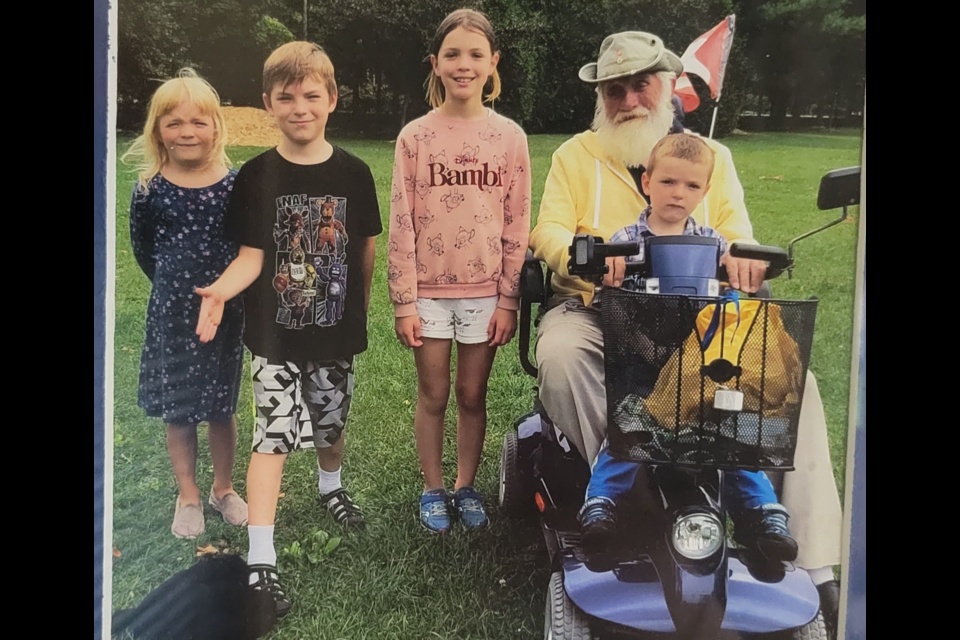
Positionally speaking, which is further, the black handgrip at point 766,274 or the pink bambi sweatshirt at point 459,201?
the pink bambi sweatshirt at point 459,201

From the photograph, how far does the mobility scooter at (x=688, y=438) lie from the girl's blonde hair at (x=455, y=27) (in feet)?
2.04

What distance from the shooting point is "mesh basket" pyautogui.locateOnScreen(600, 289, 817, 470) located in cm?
245

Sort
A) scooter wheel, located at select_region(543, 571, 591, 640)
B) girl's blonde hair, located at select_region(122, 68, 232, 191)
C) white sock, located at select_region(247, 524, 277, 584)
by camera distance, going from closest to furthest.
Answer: scooter wheel, located at select_region(543, 571, 591, 640) < girl's blonde hair, located at select_region(122, 68, 232, 191) < white sock, located at select_region(247, 524, 277, 584)

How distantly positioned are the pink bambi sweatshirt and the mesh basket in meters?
0.47

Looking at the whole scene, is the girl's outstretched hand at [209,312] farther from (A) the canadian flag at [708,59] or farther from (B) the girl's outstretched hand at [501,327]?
(A) the canadian flag at [708,59]

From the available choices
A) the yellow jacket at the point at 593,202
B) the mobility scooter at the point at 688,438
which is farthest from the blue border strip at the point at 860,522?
the yellow jacket at the point at 593,202

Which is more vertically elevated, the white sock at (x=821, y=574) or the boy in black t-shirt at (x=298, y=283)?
the boy in black t-shirt at (x=298, y=283)

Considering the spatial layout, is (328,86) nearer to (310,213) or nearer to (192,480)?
(310,213)

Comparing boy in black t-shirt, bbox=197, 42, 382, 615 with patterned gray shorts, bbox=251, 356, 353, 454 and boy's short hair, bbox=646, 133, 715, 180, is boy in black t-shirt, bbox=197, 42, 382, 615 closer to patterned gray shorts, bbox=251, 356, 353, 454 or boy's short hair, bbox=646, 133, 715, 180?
patterned gray shorts, bbox=251, 356, 353, 454

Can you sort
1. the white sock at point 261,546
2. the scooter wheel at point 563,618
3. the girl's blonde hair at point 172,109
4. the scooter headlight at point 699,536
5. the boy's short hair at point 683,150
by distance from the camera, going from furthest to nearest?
the white sock at point 261,546
the girl's blonde hair at point 172,109
the boy's short hair at point 683,150
the scooter wheel at point 563,618
the scooter headlight at point 699,536

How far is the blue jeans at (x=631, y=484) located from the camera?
2.57 m

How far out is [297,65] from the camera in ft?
8.95

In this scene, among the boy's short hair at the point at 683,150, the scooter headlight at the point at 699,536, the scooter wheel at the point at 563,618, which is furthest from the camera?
the boy's short hair at the point at 683,150

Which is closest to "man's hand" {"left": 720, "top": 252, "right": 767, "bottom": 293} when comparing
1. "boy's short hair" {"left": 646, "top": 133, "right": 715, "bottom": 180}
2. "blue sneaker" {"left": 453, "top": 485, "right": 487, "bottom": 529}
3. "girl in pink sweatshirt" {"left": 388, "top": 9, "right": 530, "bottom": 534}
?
"boy's short hair" {"left": 646, "top": 133, "right": 715, "bottom": 180}
